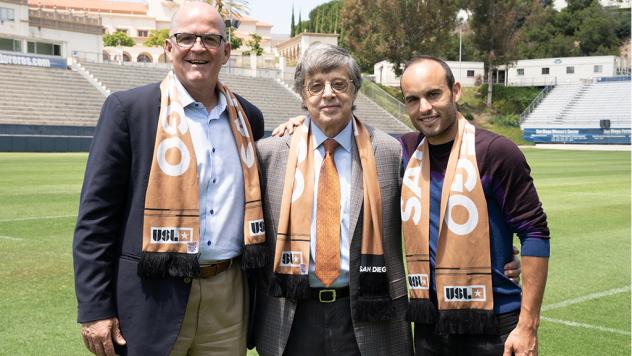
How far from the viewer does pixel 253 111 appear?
13.2 feet

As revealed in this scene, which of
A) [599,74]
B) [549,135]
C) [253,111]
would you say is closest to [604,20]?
[599,74]

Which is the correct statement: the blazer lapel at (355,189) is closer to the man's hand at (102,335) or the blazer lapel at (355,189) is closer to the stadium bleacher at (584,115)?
the man's hand at (102,335)

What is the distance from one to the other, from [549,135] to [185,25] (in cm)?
4703

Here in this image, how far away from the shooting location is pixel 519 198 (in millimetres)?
3133

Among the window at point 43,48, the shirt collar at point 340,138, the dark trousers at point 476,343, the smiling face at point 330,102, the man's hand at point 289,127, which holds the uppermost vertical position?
the window at point 43,48

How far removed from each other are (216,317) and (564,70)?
66673 mm

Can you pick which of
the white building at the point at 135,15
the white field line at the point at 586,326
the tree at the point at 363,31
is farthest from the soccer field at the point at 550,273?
the white building at the point at 135,15

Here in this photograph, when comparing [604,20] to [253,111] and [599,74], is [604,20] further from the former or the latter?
[253,111]

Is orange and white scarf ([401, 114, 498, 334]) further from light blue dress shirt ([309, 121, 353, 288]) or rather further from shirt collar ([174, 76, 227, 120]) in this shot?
shirt collar ([174, 76, 227, 120])

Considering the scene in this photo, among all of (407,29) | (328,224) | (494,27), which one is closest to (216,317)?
(328,224)

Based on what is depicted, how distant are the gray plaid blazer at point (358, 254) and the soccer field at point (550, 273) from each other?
2.27 metres

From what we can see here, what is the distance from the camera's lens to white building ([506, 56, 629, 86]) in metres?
64.0

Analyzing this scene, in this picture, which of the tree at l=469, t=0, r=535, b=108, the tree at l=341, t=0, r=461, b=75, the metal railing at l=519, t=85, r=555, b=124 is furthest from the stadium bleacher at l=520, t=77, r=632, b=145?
the tree at l=341, t=0, r=461, b=75

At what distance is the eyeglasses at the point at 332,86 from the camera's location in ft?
11.4
